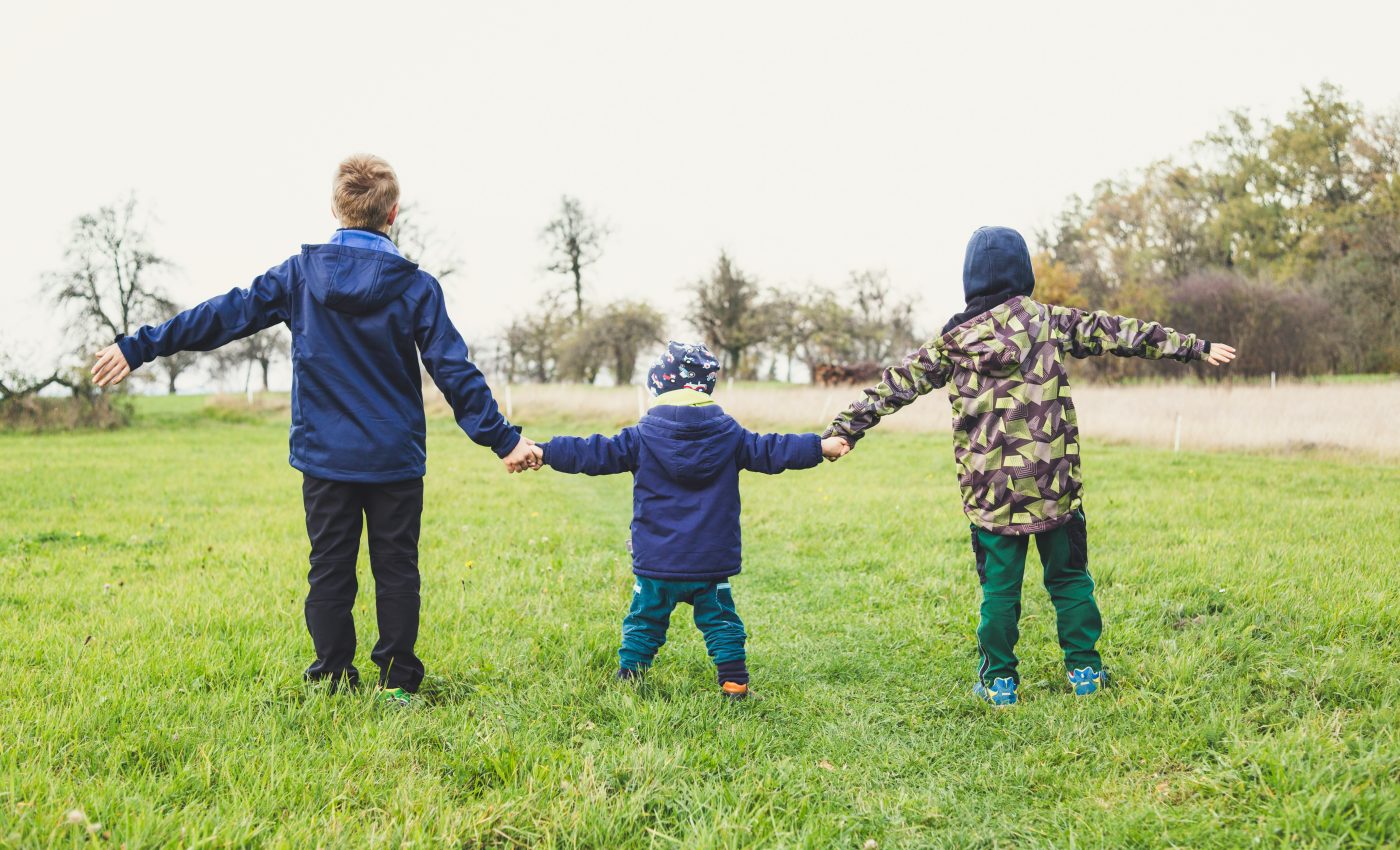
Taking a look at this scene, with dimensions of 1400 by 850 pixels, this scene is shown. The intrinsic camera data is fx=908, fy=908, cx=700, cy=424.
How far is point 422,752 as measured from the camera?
3135 millimetres

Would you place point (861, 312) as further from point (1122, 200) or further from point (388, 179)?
point (388, 179)

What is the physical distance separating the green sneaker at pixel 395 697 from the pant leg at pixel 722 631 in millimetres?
1226

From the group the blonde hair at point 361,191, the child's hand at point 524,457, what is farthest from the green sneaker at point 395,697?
the blonde hair at point 361,191

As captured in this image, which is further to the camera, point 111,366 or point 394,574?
point 394,574

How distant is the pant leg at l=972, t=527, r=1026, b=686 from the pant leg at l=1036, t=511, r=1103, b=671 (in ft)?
0.46

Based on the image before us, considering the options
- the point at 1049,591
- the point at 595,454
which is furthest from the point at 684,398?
the point at 1049,591

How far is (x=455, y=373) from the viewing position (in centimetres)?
379

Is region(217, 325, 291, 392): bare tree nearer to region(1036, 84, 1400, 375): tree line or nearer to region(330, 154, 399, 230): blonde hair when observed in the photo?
region(1036, 84, 1400, 375): tree line

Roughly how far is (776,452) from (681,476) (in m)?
0.47

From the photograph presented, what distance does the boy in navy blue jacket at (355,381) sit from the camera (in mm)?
3596

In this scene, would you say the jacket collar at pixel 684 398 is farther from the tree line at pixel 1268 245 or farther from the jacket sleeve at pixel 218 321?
the tree line at pixel 1268 245

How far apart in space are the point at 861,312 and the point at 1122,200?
1410cm

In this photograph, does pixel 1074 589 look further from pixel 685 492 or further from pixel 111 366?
pixel 111 366

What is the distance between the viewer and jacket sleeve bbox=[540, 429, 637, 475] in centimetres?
398
